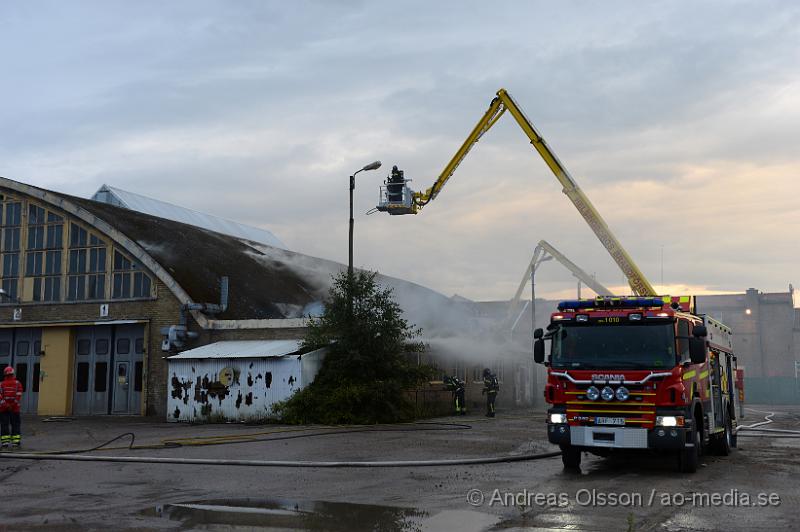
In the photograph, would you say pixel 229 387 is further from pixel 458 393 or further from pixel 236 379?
pixel 458 393

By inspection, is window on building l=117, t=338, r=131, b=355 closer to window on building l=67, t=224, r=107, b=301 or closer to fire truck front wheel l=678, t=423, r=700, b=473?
window on building l=67, t=224, r=107, b=301

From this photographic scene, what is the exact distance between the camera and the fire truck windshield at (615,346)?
1262 centimetres

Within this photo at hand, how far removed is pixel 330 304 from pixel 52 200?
48.4 ft

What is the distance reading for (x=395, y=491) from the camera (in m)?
10.7

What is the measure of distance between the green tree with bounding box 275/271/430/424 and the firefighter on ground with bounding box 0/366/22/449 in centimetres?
930

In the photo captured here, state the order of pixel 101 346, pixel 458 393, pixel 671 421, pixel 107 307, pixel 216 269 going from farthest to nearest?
pixel 216 269
pixel 101 346
pixel 107 307
pixel 458 393
pixel 671 421

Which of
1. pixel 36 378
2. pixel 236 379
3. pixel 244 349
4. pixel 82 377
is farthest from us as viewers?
pixel 36 378

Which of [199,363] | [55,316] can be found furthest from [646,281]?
[55,316]

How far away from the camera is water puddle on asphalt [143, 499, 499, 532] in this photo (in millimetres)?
8320

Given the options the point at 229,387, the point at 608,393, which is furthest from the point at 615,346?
the point at 229,387

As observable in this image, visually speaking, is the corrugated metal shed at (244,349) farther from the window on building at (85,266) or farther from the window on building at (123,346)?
the window on building at (85,266)

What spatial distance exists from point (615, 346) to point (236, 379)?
1684 cm

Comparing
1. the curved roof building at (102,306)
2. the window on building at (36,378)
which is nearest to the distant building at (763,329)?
the curved roof building at (102,306)

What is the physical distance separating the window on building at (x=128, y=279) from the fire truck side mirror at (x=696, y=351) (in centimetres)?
2411
